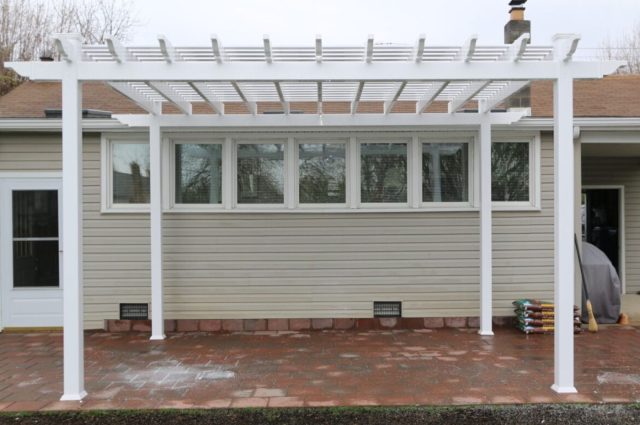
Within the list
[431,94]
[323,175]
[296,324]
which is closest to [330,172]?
[323,175]

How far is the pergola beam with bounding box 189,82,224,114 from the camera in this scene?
4975mm

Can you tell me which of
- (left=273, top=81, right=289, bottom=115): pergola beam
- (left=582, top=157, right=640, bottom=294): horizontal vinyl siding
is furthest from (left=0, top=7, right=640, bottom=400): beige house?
(left=582, top=157, right=640, bottom=294): horizontal vinyl siding

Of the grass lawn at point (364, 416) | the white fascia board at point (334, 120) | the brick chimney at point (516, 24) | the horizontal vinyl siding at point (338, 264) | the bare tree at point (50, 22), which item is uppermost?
the bare tree at point (50, 22)

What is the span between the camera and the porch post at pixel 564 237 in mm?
4223

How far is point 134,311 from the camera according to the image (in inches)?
262

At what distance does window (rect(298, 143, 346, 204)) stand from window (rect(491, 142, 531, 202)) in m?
2.02

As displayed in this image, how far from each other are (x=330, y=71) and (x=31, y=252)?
491 cm

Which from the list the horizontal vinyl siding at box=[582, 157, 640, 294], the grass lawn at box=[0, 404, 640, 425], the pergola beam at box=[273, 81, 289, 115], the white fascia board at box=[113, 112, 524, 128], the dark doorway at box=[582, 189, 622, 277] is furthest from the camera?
the dark doorway at box=[582, 189, 622, 277]

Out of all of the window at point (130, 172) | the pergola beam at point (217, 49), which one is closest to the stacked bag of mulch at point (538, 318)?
the pergola beam at point (217, 49)

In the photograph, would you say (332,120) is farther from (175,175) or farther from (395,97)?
(175,175)

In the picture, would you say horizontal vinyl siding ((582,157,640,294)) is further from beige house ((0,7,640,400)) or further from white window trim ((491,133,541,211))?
white window trim ((491,133,541,211))

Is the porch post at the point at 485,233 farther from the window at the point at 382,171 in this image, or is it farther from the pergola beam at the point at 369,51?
the pergola beam at the point at 369,51

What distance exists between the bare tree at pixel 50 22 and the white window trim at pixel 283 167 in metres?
13.2

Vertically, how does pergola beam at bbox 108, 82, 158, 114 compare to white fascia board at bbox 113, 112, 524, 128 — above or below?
above
